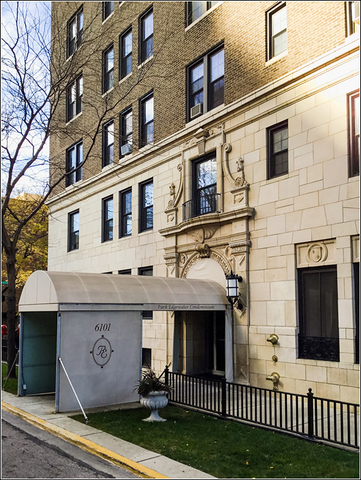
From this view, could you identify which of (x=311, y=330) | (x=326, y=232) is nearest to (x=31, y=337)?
(x=311, y=330)

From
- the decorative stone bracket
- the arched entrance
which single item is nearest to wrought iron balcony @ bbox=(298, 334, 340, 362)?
the arched entrance

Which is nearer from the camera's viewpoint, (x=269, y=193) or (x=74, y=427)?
(x=74, y=427)

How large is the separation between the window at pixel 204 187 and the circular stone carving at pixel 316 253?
449 centimetres

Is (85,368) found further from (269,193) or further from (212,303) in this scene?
(269,193)

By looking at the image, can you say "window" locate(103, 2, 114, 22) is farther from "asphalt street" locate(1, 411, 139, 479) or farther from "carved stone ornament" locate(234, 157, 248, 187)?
"asphalt street" locate(1, 411, 139, 479)

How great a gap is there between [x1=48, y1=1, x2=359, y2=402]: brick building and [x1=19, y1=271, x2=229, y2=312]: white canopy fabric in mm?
1351

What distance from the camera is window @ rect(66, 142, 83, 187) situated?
2785 cm

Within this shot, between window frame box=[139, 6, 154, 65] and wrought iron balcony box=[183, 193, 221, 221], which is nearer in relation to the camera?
wrought iron balcony box=[183, 193, 221, 221]

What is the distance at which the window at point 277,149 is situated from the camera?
15203mm

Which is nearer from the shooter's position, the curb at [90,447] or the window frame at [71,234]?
the curb at [90,447]

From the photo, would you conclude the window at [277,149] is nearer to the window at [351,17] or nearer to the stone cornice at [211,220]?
the stone cornice at [211,220]

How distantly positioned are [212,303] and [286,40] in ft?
27.8

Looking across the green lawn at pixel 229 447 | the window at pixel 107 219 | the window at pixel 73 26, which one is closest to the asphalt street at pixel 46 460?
the green lawn at pixel 229 447

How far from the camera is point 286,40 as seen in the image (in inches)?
607
